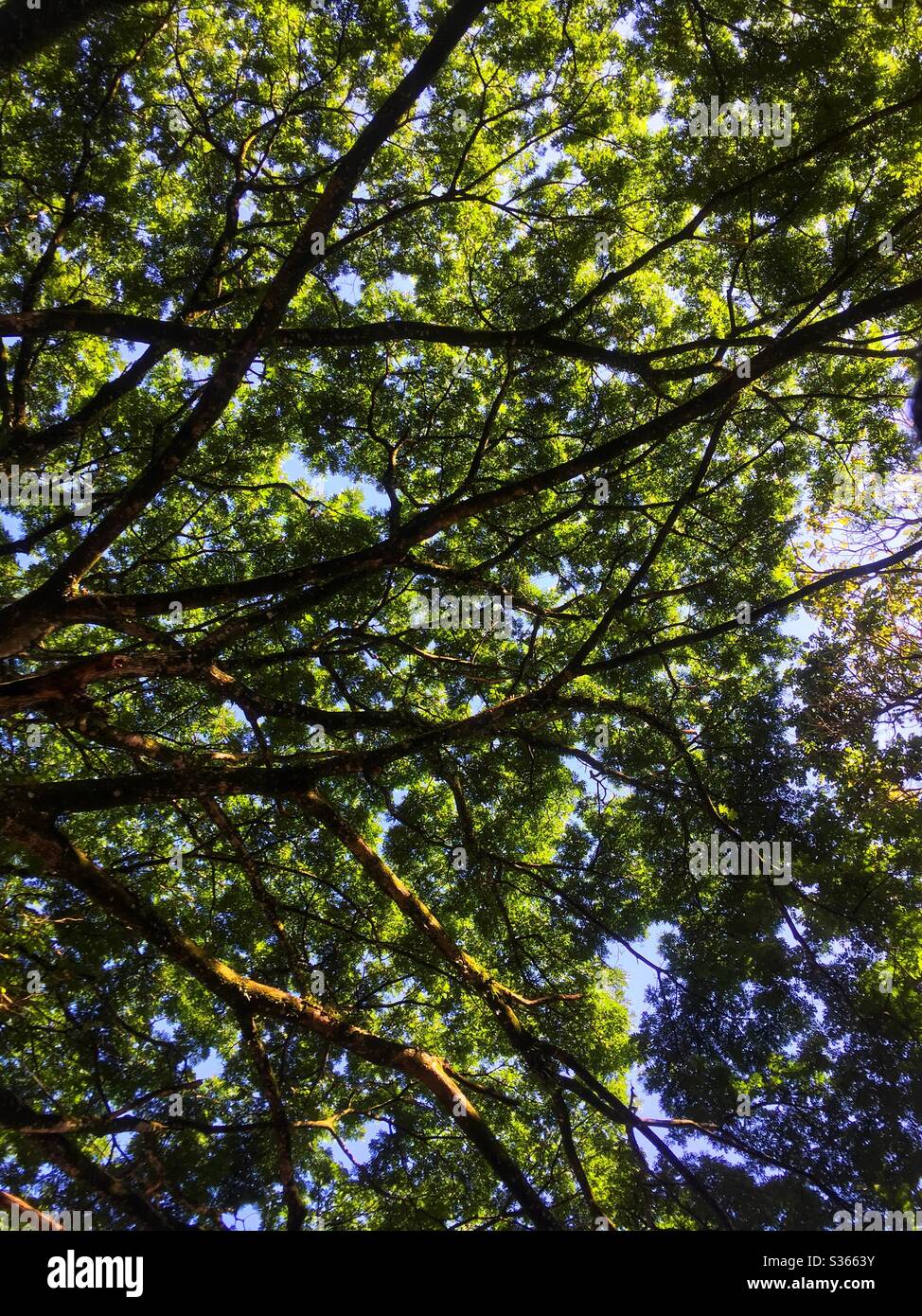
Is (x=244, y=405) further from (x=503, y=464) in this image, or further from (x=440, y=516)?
(x=440, y=516)

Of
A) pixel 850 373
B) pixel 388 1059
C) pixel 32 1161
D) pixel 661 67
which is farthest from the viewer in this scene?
pixel 850 373

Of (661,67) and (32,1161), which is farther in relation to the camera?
(661,67)

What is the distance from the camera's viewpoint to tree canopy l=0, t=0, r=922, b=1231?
5.44m

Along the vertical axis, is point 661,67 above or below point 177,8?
below

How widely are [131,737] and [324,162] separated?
636 cm

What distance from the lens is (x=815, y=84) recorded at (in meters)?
5.59

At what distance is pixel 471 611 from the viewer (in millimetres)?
7625

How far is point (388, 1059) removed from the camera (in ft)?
16.6

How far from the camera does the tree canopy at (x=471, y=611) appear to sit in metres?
5.44

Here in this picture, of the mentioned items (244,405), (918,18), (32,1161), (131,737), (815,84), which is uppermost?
(918,18)

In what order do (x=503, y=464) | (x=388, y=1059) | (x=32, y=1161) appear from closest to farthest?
1. (x=388, y=1059)
2. (x=32, y=1161)
3. (x=503, y=464)

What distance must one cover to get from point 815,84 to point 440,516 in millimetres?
5137

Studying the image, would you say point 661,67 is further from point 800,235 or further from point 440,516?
point 440,516

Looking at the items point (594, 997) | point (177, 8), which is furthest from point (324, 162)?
point (594, 997)
